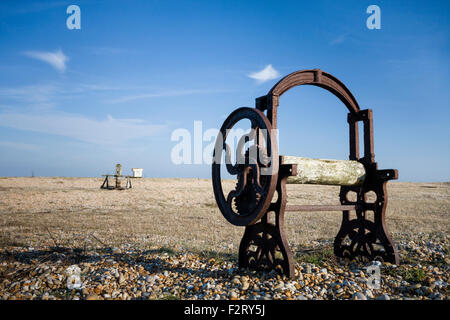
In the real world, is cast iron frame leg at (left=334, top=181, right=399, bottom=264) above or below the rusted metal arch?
below

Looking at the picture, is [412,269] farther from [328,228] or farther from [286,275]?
[328,228]

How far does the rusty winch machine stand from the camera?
5242 mm

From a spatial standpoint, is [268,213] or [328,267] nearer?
[268,213]

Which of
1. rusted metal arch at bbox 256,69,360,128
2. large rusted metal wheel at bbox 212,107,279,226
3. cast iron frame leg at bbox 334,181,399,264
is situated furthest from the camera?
cast iron frame leg at bbox 334,181,399,264

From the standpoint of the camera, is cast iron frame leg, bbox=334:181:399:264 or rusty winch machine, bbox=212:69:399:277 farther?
cast iron frame leg, bbox=334:181:399:264

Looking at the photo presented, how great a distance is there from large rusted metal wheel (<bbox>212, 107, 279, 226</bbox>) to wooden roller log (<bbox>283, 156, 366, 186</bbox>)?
0.54 m

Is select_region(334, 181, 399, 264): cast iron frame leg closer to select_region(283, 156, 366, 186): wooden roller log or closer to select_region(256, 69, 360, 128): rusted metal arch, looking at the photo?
select_region(283, 156, 366, 186): wooden roller log

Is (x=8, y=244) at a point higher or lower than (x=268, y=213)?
lower

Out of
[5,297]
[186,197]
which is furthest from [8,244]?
[186,197]

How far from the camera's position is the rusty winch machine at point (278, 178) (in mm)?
5242

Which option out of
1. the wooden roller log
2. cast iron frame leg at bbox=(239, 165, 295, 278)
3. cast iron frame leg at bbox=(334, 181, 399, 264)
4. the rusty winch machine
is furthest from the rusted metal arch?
cast iron frame leg at bbox=(334, 181, 399, 264)

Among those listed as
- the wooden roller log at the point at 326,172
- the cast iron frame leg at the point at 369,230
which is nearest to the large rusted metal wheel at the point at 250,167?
the wooden roller log at the point at 326,172

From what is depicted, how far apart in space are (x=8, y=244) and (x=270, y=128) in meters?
8.19
